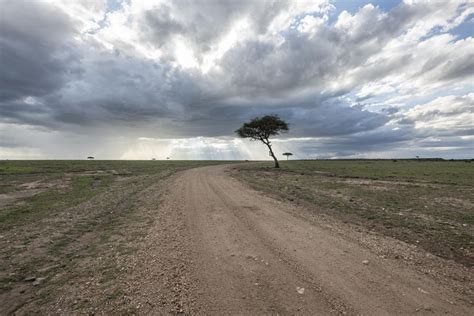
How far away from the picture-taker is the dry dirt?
15.3ft

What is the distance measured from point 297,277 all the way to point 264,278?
2.61ft

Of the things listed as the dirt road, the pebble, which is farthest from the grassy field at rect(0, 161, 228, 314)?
the pebble

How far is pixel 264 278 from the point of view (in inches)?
223

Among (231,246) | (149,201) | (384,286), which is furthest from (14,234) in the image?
(384,286)

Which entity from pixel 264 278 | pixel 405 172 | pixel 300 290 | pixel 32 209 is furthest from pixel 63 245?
pixel 405 172

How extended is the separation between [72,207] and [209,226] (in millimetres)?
11124

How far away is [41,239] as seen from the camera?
9297mm

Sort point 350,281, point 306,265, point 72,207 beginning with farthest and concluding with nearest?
point 72,207
point 306,265
point 350,281

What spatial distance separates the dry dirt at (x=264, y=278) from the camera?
4676 mm

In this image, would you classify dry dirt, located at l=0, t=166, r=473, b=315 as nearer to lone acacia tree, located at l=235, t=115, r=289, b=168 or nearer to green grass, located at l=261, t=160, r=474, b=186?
green grass, located at l=261, t=160, r=474, b=186

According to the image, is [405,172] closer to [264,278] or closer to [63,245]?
[264,278]

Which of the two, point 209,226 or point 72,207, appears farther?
point 72,207

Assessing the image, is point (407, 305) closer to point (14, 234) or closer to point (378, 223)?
point (378, 223)

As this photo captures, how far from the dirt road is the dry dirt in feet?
0.07
